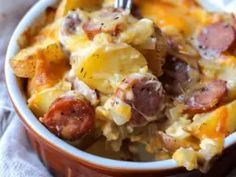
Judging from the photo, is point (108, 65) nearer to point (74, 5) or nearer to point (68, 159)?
point (68, 159)

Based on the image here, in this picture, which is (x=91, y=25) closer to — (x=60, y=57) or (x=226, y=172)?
(x=60, y=57)

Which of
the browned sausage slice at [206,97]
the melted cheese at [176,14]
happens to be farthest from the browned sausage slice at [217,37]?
the browned sausage slice at [206,97]

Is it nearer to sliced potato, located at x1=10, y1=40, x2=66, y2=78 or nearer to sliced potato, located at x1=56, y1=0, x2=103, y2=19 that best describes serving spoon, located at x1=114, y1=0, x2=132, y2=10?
sliced potato, located at x1=56, y1=0, x2=103, y2=19

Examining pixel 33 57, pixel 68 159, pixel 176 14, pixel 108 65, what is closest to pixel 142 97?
pixel 108 65

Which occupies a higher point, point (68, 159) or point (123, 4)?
point (123, 4)

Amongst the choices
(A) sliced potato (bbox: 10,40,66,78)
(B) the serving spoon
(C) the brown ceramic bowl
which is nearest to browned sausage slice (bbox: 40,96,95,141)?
(C) the brown ceramic bowl

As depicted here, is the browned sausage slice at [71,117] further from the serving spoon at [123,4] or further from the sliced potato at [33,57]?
the serving spoon at [123,4]
